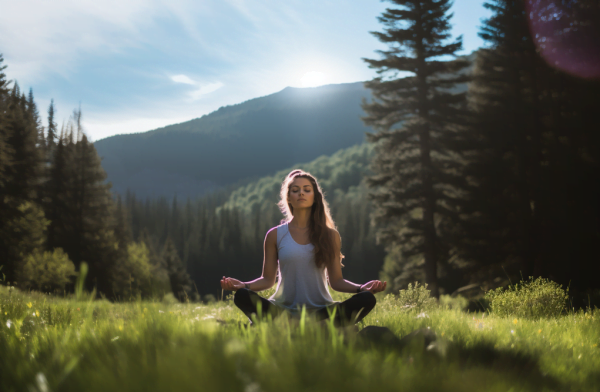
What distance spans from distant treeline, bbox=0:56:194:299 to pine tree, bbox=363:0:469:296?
15887 mm

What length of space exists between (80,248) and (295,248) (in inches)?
1225

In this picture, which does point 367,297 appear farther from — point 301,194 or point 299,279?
point 301,194

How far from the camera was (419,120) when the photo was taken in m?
21.4

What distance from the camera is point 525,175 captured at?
19.2 meters

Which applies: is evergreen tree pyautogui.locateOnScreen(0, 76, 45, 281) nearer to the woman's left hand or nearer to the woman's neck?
the woman's neck

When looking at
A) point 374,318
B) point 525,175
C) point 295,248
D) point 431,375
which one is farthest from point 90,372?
point 525,175

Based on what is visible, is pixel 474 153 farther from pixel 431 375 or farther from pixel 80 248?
pixel 80 248

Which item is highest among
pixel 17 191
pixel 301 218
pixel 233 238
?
pixel 17 191

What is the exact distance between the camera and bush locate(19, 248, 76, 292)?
2256 cm

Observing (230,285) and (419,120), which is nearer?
(230,285)

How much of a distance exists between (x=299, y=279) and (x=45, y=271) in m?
25.1

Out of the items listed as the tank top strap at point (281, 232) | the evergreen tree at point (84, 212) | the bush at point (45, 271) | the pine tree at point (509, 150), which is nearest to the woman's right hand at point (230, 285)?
the tank top strap at point (281, 232)

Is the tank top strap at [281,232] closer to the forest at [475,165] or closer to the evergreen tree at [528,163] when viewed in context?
the forest at [475,165]

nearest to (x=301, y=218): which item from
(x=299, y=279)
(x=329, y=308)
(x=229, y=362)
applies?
(x=299, y=279)
